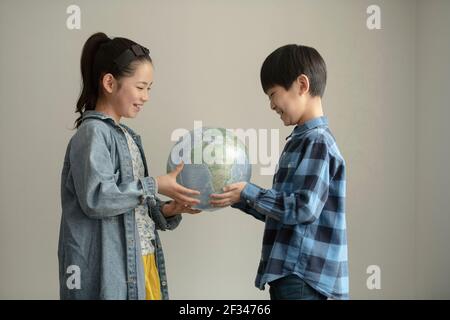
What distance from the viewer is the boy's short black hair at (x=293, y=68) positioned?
157cm

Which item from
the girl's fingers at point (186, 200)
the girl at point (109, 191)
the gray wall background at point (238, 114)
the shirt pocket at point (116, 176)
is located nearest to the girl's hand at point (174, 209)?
the girl at point (109, 191)

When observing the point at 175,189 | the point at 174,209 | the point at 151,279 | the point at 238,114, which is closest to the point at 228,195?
the point at 175,189

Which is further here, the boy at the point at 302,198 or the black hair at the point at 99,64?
the black hair at the point at 99,64

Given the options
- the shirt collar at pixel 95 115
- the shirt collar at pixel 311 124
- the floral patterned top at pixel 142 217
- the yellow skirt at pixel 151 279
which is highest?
the shirt collar at pixel 95 115

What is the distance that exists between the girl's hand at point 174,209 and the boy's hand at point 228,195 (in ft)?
0.56

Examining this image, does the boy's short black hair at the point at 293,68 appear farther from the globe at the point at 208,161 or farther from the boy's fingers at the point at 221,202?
the boy's fingers at the point at 221,202

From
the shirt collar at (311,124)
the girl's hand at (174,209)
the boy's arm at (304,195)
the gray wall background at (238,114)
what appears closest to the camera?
the boy's arm at (304,195)

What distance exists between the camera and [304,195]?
4.75ft

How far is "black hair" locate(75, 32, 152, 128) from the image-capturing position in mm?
1600

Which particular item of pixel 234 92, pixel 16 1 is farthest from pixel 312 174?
pixel 16 1

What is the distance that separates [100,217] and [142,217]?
182 mm

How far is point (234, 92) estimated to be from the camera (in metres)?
2.35

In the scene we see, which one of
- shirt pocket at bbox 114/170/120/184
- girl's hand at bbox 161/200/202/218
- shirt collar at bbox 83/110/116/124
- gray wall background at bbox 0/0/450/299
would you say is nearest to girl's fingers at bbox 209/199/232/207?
girl's hand at bbox 161/200/202/218
